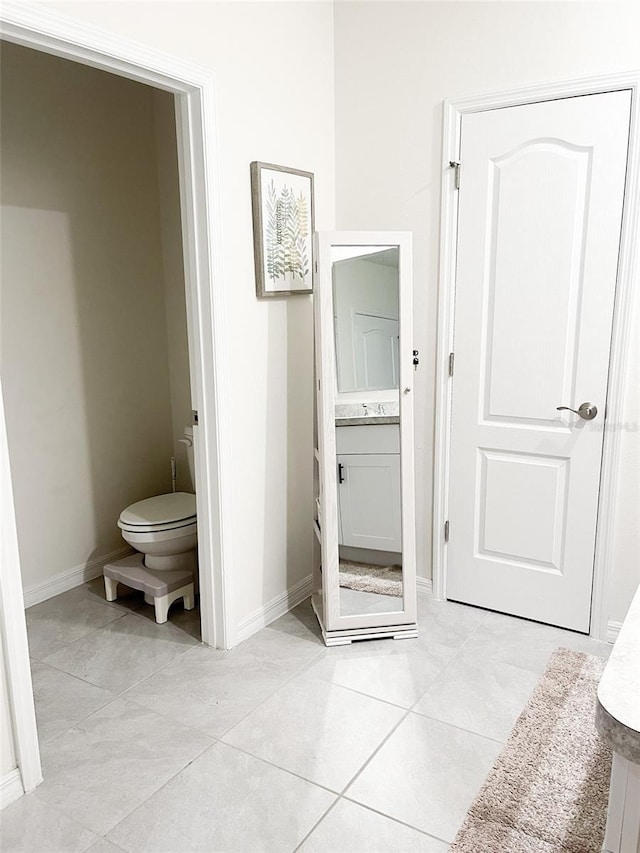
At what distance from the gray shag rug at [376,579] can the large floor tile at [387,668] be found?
0.69 ft

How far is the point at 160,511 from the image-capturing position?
313 cm

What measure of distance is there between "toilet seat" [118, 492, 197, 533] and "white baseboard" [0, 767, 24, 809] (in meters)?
1.21

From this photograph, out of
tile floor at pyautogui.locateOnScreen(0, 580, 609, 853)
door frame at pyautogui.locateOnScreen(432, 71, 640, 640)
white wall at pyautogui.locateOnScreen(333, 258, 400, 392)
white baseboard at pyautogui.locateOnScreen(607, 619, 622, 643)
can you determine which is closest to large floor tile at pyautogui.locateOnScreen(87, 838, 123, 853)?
tile floor at pyautogui.locateOnScreen(0, 580, 609, 853)

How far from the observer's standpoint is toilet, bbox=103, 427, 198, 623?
9.74 feet

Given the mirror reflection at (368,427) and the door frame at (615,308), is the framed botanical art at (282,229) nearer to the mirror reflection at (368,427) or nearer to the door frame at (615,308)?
the mirror reflection at (368,427)

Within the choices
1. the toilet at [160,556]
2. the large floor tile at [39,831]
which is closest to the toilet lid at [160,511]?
the toilet at [160,556]

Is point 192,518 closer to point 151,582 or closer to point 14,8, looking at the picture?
point 151,582

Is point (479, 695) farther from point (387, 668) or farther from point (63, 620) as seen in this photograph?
point (63, 620)

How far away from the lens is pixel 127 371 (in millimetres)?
3482

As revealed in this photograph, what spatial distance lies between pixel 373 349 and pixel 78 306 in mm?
1503

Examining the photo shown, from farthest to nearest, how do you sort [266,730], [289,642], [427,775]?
[289,642]
[266,730]
[427,775]

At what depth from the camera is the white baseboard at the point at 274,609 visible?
2797 mm

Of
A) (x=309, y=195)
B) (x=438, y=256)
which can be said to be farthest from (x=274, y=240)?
(x=438, y=256)

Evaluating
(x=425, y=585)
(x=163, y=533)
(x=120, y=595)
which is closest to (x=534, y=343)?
(x=425, y=585)
